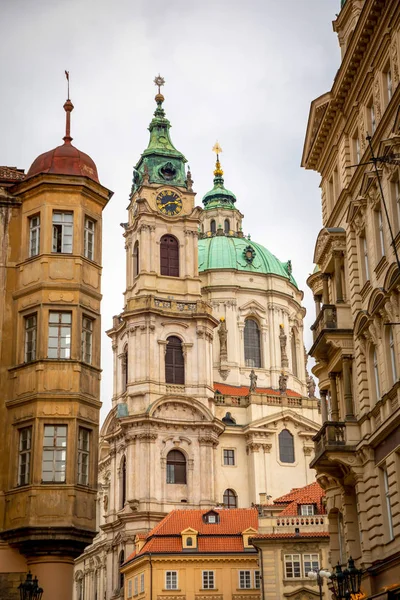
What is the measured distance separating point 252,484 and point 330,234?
4338 cm

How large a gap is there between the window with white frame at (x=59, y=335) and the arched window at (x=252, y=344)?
2127 inches

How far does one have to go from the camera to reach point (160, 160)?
79875 mm

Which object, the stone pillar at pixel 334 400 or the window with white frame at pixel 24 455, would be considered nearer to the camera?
the window with white frame at pixel 24 455

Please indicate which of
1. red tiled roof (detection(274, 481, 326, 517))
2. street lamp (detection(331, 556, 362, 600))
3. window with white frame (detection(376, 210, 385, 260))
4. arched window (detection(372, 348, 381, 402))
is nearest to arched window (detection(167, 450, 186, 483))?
red tiled roof (detection(274, 481, 326, 517))

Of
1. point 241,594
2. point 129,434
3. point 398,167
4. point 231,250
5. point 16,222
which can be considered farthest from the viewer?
point 231,250

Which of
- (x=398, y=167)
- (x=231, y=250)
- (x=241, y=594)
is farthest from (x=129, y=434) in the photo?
(x=398, y=167)

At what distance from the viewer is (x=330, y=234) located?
3234cm

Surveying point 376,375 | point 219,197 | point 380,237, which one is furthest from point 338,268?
point 219,197

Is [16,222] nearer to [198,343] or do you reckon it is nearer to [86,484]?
[86,484]

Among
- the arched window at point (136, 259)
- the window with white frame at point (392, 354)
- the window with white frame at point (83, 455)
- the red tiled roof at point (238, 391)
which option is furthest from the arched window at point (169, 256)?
the window with white frame at point (392, 354)

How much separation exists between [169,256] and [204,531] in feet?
78.9

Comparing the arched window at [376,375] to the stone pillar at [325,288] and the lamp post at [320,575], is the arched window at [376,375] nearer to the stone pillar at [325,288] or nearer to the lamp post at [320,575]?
the stone pillar at [325,288]

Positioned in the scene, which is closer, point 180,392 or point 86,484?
point 86,484

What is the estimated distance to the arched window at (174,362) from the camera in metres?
72.2
